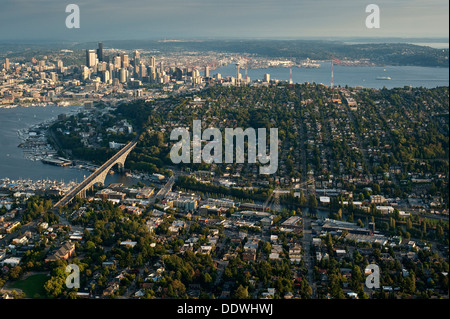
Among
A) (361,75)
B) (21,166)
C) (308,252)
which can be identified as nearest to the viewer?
(308,252)

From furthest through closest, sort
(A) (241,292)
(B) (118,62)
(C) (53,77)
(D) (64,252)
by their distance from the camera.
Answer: (B) (118,62), (C) (53,77), (D) (64,252), (A) (241,292)

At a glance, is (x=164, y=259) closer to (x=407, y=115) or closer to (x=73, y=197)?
(x=73, y=197)

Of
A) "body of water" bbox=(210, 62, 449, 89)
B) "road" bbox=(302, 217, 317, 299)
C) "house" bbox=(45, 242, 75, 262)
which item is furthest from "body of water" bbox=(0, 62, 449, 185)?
"house" bbox=(45, 242, 75, 262)

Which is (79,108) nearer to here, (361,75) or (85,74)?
(85,74)

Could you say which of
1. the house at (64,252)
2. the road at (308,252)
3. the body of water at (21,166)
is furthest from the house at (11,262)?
the body of water at (21,166)

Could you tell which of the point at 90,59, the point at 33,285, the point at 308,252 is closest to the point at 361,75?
the point at 90,59

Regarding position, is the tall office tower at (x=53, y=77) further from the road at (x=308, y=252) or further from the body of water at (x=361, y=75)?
the road at (x=308, y=252)

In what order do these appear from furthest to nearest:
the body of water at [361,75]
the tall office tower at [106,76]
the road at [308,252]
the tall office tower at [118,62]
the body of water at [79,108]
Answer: the tall office tower at [118,62]
the tall office tower at [106,76]
the body of water at [361,75]
the body of water at [79,108]
the road at [308,252]
